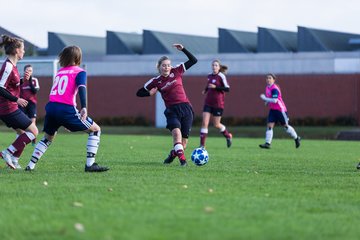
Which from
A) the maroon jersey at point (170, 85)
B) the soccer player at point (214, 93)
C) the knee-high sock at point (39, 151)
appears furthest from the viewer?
the soccer player at point (214, 93)

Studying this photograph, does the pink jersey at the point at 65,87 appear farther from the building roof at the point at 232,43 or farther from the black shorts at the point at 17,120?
the building roof at the point at 232,43

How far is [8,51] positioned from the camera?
13.6m

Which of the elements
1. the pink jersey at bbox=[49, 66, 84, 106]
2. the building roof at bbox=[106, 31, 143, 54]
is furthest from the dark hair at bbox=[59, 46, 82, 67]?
the building roof at bbox=[106, 31, 143, 54]

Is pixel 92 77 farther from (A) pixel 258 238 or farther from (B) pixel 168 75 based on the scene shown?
(A) pixel 258 238

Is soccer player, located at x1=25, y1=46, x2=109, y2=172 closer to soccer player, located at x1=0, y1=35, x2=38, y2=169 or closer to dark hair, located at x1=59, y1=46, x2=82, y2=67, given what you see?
dark hair, located at x1=59, y1=46, x2=82, y2=67

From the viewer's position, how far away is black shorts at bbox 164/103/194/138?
15.4 meters

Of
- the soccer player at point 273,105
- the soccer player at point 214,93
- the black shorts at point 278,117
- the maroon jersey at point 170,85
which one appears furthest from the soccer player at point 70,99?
the black shorts at point 278,117

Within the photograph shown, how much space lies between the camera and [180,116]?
15594 mm

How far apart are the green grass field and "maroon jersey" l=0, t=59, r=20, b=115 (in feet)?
3.44

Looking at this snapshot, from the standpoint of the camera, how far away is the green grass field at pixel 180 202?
751 cm

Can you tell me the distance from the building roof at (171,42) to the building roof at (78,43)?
5833 mm

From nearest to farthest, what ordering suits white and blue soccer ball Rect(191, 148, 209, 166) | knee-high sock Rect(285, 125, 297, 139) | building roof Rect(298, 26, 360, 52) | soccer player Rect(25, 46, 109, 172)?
soccer player Rect(25, 46, 109, 172), white and blue soccer ball Rect(191, 148, 209, 166), knee-high sock Rect(285, 125, 297, 139), building roof Rect(298, 26, 360, 52)

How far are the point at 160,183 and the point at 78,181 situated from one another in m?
1.07

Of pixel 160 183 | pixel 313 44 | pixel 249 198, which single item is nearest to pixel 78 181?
pixel 160 183
